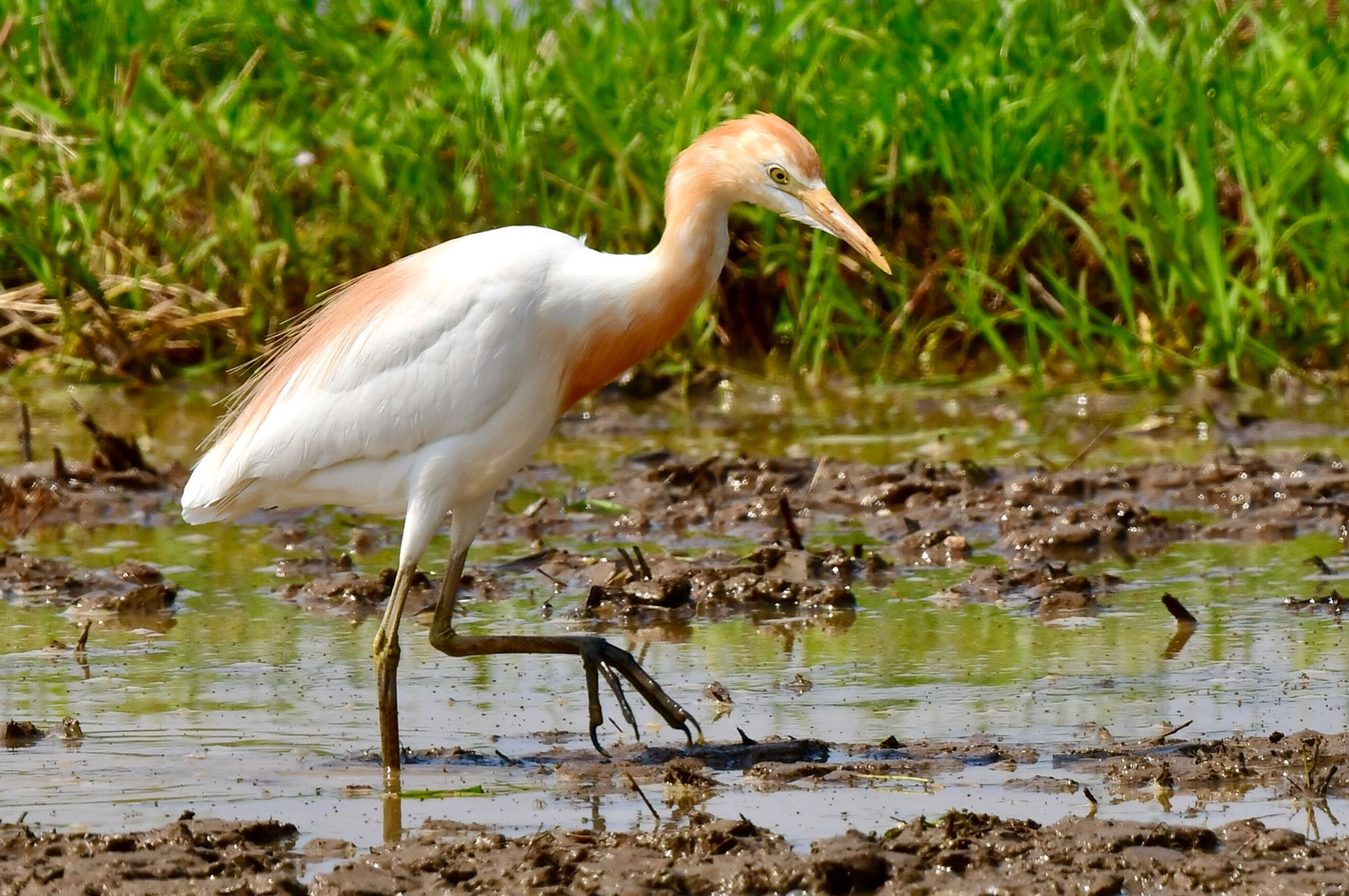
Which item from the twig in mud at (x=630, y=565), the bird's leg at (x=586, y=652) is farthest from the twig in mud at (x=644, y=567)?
the bird's leg at (x=586, y=652)

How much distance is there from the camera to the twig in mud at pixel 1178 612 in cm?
590

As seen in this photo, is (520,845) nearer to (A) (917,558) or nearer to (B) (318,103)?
(A) (917,558)

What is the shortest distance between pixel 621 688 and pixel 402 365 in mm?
935

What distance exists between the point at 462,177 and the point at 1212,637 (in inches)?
210

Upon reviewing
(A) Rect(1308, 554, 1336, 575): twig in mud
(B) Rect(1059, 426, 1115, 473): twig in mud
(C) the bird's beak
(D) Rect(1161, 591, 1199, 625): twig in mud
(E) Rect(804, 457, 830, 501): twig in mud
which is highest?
(C) the bird's beak

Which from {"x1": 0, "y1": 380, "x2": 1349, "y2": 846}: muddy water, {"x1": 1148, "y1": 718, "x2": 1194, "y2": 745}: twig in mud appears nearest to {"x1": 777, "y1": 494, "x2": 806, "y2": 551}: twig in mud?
{"x1": 0, "y1": 380, "x2": 1349, "y2": 846}: muddy water

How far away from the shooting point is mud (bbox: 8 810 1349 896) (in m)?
3.68

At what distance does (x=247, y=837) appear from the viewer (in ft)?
13.3

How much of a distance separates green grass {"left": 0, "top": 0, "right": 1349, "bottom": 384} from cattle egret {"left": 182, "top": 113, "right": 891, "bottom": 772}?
160 inches

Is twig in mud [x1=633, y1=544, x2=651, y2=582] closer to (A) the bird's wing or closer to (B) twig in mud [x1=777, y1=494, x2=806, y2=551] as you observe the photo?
(B) twig in mud [x1=777, y1=494, x2=806, y2=551]

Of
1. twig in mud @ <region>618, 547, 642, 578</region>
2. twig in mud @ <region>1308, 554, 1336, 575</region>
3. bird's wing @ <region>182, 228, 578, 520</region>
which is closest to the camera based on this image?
bird's wing @ <region>182, 228, 578, 520</region>

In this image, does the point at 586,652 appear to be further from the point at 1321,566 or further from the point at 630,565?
the point at 1321,566

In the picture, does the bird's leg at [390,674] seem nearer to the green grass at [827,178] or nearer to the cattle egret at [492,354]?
the cattle egret at [492,354]

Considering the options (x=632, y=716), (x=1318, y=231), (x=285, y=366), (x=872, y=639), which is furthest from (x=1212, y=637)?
(x=1318, y=231)
